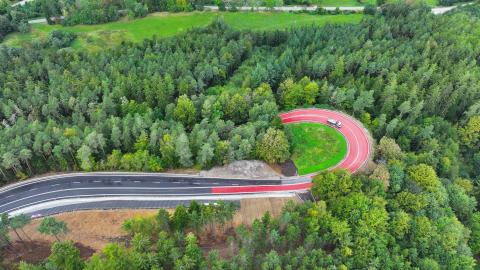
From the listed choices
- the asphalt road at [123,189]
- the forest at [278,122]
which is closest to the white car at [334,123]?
the forest at [278,122]

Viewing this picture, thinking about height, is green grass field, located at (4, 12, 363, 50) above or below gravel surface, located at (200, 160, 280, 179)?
above

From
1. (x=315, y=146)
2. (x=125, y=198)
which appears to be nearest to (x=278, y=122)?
(x=315, y=146)

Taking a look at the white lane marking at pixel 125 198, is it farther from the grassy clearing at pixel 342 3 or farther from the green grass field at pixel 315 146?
the grassy clearing at pixel 342 3

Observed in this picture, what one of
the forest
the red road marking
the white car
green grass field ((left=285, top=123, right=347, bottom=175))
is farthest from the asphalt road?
the white car

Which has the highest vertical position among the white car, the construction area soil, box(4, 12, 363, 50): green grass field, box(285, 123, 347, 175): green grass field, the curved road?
box(4, 12, 363, 50): green grass field

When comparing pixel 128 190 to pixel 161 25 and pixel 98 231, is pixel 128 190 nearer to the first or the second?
pixel 98 231

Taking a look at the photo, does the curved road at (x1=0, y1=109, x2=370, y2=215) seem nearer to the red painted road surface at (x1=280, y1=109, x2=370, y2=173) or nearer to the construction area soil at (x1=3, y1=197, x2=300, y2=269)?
the red painted road surface at (x1=280, y1=109, x2=370, y2=173)
